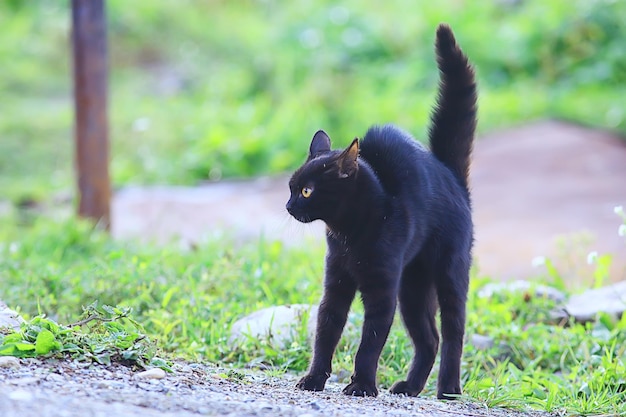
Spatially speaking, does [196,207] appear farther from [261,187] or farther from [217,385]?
[217,385]

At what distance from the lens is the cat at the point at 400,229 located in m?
3.55

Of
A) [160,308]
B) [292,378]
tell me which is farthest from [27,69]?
[292,378]

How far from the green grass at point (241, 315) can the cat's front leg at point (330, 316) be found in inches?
19.5

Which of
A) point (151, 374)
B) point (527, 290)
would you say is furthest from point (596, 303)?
point (151, 374)

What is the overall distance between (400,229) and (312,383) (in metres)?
0.65

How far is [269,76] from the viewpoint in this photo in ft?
38.3

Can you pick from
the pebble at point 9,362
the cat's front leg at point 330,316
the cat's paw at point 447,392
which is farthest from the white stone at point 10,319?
the cat's paw at point 447,392

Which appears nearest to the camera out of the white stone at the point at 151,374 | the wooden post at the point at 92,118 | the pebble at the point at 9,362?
the pebble at the point at 9,362

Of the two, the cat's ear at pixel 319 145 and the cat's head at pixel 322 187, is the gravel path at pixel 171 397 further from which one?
the cat's ear at pixel 319 145

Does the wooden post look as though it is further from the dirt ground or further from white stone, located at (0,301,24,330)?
white stone, located at (0,301,24,330)

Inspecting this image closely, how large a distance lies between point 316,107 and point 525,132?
217cm

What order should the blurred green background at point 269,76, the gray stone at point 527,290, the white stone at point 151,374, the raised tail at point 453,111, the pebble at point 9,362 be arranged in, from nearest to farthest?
the pebble at point 9,362, the white stone at point 151,374, the raised tail at point 453,111, the gray stone at point 527,290, the blurred green background at point 269,76

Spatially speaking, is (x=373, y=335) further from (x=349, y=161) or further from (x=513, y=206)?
(x=513, y=206)

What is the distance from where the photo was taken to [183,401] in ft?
9.49
